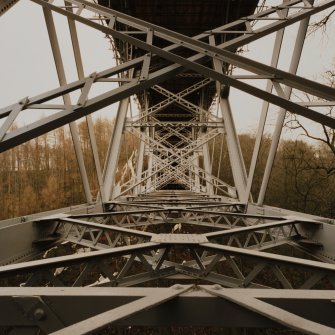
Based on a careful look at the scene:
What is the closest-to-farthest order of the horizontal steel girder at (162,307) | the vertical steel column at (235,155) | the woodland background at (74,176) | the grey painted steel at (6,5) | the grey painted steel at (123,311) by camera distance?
the grey painted steel at (123,311), the horizontal steel girder at (162,307), the grey painted steel at (6,5), the vertical steel column at (235,155), the woodland background at (74,176)

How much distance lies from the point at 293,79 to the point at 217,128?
6.84 m

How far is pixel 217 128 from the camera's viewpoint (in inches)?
404

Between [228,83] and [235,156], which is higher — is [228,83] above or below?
above

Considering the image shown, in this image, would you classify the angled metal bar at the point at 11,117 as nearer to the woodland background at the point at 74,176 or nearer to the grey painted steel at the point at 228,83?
the grey painted steel at the point at 228,83

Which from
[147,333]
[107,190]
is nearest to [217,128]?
[107,190]

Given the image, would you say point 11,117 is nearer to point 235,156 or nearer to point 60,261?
point 60,261

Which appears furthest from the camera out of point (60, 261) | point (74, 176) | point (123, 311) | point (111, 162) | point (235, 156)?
point (74, 176)

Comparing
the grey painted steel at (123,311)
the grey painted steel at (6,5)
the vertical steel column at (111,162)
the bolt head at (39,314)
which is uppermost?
the grey painted steel at (6,5)

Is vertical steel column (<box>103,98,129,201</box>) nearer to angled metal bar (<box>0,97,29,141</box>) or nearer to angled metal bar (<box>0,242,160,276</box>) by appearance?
angled metal bar (<box>0,97,29,141</box>)

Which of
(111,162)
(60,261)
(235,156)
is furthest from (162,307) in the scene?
(235,156)

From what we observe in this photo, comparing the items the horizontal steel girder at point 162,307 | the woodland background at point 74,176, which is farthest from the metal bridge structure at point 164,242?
the woodland background at point 74,176

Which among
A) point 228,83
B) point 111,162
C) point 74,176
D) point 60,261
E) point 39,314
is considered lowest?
point 39,314

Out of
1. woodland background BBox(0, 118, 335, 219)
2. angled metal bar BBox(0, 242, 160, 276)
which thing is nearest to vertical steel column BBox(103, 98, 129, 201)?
angled metal bar BBox(0, 242, 160, 276)

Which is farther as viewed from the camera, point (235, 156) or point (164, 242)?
point (235, 156)
